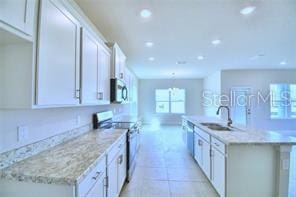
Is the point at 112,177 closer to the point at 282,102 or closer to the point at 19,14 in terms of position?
the point at 19,14

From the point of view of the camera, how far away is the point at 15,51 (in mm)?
1304

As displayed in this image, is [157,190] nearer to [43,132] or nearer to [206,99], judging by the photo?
[43,132]

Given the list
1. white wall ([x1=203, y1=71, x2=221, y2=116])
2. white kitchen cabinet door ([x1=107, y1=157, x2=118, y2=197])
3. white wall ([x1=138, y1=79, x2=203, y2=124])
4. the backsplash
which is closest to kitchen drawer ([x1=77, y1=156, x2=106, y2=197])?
white kitchen cabinet door ([x1=107, y1=157, x2=118, y2=197])

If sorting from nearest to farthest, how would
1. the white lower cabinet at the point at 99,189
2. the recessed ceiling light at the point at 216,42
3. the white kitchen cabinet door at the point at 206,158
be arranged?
1. the white lower cabinet at the point at 99,189
2. the white kitchen cabinet door at the point at 206,158
3. the recessed ceiling light at the point at 216,42

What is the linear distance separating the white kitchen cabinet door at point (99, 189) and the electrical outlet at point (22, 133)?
0.70m

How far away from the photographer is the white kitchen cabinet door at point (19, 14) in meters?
1.03

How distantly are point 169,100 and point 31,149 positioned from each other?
991 cm

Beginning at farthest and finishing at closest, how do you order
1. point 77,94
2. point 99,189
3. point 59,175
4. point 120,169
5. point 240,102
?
1. point 240,102
2. point 120,169
3. point 77,94
4. point 99,189
5. point 59,175

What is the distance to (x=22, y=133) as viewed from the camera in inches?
61.4

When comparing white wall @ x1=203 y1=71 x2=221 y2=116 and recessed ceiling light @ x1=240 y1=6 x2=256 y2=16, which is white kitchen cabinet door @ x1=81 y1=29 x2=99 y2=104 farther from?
white wall @ x1=203 y1=71 x2=221 y2=116

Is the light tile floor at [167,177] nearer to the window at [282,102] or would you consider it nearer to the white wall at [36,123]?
the white wall at [36,123]

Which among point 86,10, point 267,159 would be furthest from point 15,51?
point 267,159

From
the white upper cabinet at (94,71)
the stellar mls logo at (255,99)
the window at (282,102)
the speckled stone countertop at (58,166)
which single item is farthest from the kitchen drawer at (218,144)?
the window at (282,102)

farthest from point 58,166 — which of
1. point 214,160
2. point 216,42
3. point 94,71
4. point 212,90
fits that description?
point 212,90
